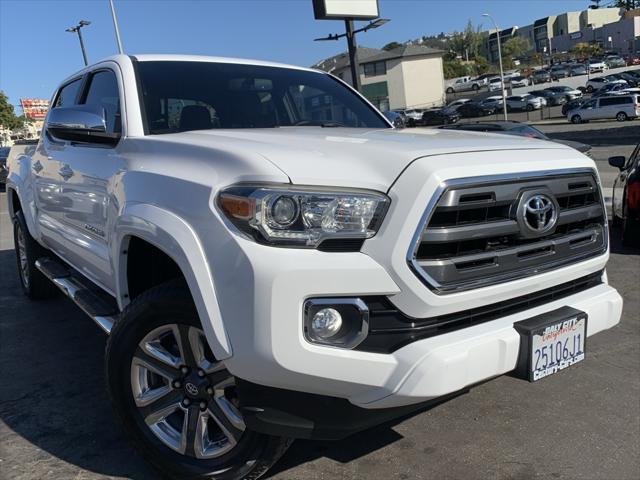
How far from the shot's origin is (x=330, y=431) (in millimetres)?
2168

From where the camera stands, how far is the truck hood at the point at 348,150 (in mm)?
2166

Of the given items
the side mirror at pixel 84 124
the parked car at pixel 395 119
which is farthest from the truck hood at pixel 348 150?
the parked car at pixel 395 119

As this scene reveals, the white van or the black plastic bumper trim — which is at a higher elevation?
the black plastic bumper trim

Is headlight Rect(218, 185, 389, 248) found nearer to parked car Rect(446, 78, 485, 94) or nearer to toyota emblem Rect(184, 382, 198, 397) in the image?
toyota emblem Rect(184, 382, 198, 397)

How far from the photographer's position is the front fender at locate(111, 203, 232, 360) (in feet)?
6.97

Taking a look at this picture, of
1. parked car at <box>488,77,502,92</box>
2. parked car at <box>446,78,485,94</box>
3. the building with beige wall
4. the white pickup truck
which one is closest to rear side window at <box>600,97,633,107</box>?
the building with beige wall

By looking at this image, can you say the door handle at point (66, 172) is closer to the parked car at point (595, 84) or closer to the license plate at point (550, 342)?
the license plate at point (550, 342)

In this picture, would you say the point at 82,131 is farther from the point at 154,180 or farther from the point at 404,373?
the point at 404,373

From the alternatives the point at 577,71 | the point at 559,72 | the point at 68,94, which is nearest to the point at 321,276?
the point at 68,94

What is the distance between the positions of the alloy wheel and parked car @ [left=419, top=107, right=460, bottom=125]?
45776 mm

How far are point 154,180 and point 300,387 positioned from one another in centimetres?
113

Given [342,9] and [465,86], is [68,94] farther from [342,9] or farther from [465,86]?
[465,86]

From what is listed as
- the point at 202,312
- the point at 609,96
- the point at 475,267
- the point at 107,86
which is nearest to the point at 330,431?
the point at 202,312

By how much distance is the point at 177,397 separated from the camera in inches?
102
